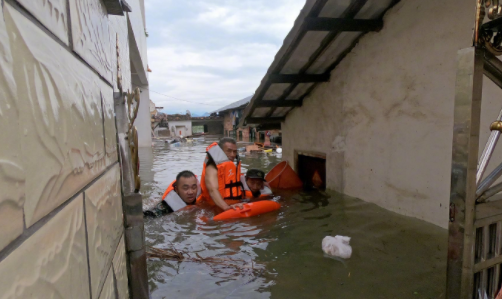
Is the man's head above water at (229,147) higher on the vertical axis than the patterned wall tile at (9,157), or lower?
lower

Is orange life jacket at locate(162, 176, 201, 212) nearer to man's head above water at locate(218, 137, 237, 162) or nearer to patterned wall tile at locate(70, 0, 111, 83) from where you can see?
man's head above water at locate(218, 137, 237, 162)

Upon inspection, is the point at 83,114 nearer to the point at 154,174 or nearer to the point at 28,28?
the point at 28,28

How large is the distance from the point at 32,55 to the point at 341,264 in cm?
304

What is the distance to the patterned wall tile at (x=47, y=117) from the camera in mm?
528

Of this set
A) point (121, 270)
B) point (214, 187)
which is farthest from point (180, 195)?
point (121, 270)

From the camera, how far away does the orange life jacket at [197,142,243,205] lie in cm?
523

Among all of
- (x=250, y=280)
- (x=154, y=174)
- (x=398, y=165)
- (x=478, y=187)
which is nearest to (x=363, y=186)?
(x=398, y=165)

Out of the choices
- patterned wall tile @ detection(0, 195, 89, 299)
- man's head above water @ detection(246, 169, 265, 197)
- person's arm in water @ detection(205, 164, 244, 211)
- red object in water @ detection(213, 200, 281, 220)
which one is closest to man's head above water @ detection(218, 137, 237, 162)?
person's arm in water @ detection(205, 164, 244, 211)

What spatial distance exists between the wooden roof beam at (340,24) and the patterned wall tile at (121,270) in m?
3.67

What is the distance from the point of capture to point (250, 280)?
2.82 meters

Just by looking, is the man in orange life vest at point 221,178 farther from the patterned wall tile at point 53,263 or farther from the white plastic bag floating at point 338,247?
the patterned wall tile at point 53,263

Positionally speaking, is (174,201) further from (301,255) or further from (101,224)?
(101,224)

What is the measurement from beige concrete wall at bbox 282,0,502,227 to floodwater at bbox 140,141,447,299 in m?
0.39

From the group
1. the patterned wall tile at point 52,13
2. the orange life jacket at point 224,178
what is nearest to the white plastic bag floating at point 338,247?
the orange life jacket at point 224,178
